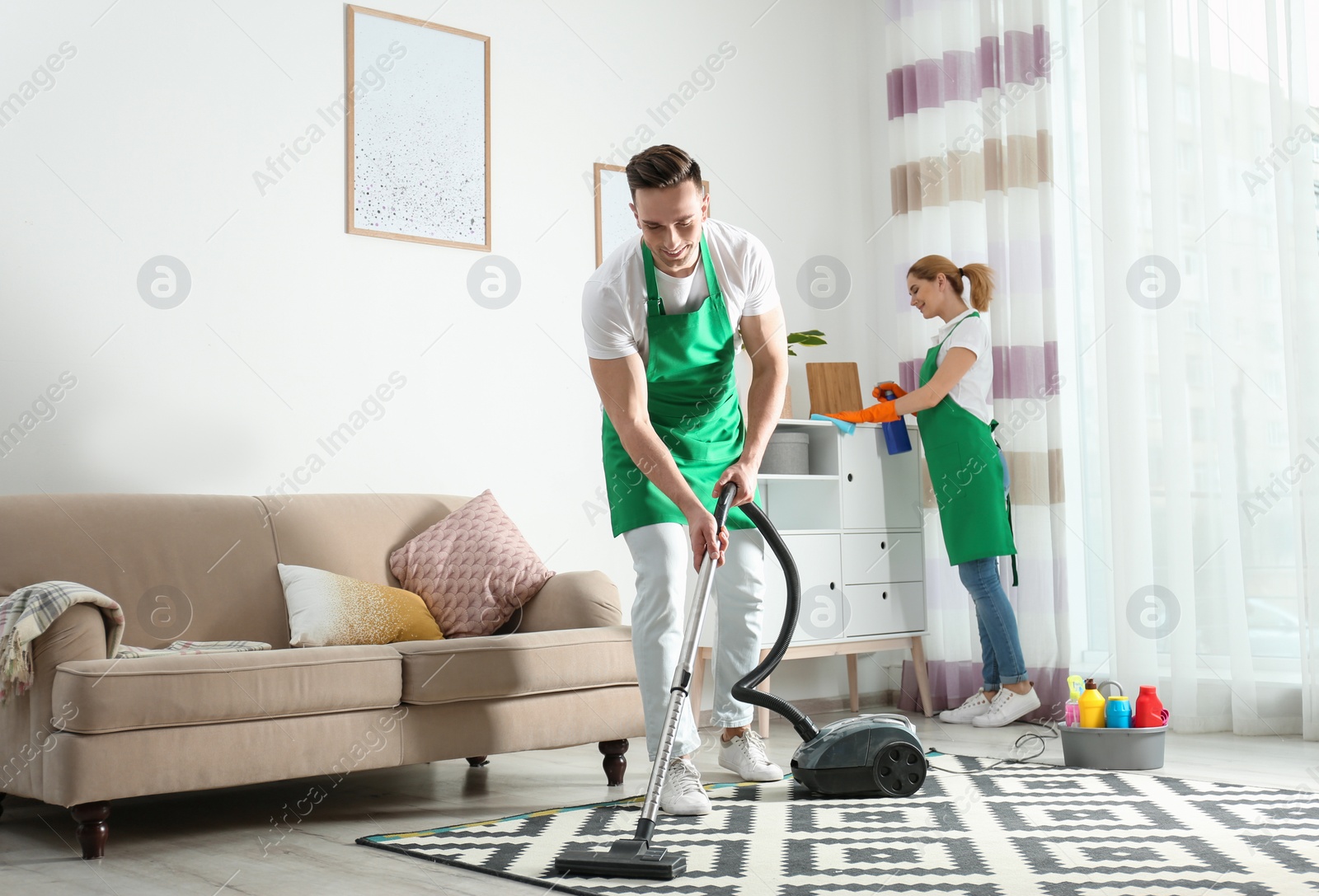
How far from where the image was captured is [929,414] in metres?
3.85

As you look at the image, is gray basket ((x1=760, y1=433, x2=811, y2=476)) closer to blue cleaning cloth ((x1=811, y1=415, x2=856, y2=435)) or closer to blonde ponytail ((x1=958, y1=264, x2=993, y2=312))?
blue cleaning cloth ((x1=811, y1=415, x2=856, y2=435))

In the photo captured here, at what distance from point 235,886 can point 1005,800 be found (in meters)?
1.45

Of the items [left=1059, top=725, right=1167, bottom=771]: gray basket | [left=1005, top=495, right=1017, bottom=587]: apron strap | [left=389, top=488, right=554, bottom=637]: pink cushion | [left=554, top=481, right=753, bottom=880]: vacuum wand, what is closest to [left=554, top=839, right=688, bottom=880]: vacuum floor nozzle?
[left=554, top=481, right=753, bottom=880]: vacuum wand

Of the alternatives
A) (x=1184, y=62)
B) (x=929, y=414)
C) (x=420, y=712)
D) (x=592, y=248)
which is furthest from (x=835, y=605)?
(x=1184, y=62)

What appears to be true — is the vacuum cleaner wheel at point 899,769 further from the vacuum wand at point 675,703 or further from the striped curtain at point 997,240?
the striped curtain at point 997,240

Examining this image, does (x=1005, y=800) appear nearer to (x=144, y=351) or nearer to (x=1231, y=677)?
(x=1231, y=677)

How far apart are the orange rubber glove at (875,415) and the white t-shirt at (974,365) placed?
0.24 meters

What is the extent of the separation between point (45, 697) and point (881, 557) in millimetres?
2603

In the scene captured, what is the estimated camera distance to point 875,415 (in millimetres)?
3990

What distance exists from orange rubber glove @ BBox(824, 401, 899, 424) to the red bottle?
1.33 m

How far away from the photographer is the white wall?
3055 mm

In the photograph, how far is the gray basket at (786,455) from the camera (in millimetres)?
3904

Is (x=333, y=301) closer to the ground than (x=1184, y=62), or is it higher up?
Answer: closer to the ground

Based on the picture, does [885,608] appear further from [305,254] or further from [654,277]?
[305,254]
